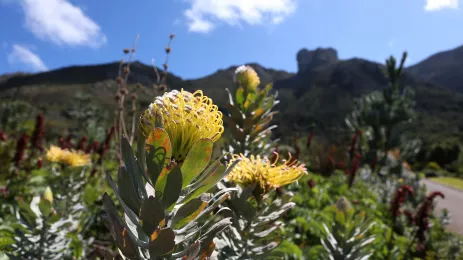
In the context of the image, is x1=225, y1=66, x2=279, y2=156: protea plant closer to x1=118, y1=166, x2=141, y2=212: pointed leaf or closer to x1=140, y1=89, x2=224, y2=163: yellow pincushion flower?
x1=140, y1=89, x2=224, y2=163: yellow pincushion flower

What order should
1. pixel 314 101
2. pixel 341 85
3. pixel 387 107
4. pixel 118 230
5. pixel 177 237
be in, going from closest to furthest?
pixel 118 230, pixel 177 237, pixel 387 107, pixel 314 101, pixel 341 85

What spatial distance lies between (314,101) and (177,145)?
112 meters

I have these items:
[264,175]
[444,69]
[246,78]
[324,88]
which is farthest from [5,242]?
[444,69]

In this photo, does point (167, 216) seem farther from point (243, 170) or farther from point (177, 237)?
point (243, 170)

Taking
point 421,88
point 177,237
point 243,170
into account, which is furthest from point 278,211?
point 421,88

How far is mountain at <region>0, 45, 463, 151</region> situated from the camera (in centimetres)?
7888

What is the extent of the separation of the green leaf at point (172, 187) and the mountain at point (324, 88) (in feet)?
205

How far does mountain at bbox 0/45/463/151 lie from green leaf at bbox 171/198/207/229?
62.4m

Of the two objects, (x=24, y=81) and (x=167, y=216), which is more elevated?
(x=24, y=81)

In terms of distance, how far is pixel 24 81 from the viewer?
14125 centimetres

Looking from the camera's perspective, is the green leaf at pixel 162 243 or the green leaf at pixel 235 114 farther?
the green leaf at pixel 235 114

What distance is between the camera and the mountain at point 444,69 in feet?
531

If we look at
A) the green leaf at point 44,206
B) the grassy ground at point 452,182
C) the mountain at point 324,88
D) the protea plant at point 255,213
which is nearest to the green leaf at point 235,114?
the protea plant at point 255,213

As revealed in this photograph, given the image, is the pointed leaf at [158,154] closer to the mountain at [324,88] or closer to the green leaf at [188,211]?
Answer: the green leaf at [188,211]
